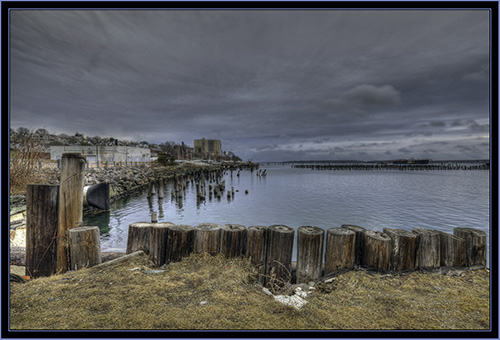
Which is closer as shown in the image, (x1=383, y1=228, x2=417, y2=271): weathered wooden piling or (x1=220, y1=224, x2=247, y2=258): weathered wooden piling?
(x1=383, y1=228, x2=417, y2=271): weathered wooden piling

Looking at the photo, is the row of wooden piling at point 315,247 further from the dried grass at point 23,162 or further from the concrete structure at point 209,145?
the concrete structure at point 209,145

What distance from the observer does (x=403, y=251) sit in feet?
12.8

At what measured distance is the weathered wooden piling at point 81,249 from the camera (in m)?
3.95

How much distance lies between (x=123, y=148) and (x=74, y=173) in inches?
1824

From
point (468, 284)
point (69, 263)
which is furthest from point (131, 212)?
point (468, 284)

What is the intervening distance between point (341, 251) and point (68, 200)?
5.16 metres

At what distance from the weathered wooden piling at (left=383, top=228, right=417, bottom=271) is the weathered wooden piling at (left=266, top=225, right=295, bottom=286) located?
1.81 metres

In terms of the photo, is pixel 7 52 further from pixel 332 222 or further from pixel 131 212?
pixel 131 212

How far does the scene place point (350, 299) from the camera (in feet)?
10.6

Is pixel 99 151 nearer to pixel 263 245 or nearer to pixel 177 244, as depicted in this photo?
pixel 177 244

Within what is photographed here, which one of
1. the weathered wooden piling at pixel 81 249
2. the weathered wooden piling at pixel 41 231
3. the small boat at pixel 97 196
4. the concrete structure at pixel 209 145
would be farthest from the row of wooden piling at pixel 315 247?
the concrete structure at pixel 209 145

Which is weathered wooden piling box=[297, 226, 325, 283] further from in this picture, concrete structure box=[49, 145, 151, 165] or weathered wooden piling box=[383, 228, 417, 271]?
concrete structure box=[49, 145, 151, 165]

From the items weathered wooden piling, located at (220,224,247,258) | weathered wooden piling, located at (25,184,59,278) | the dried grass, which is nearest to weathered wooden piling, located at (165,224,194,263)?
weathered wooden piling, located at (220,224,247,258)

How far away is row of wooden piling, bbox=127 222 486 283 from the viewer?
3926 millimetres
